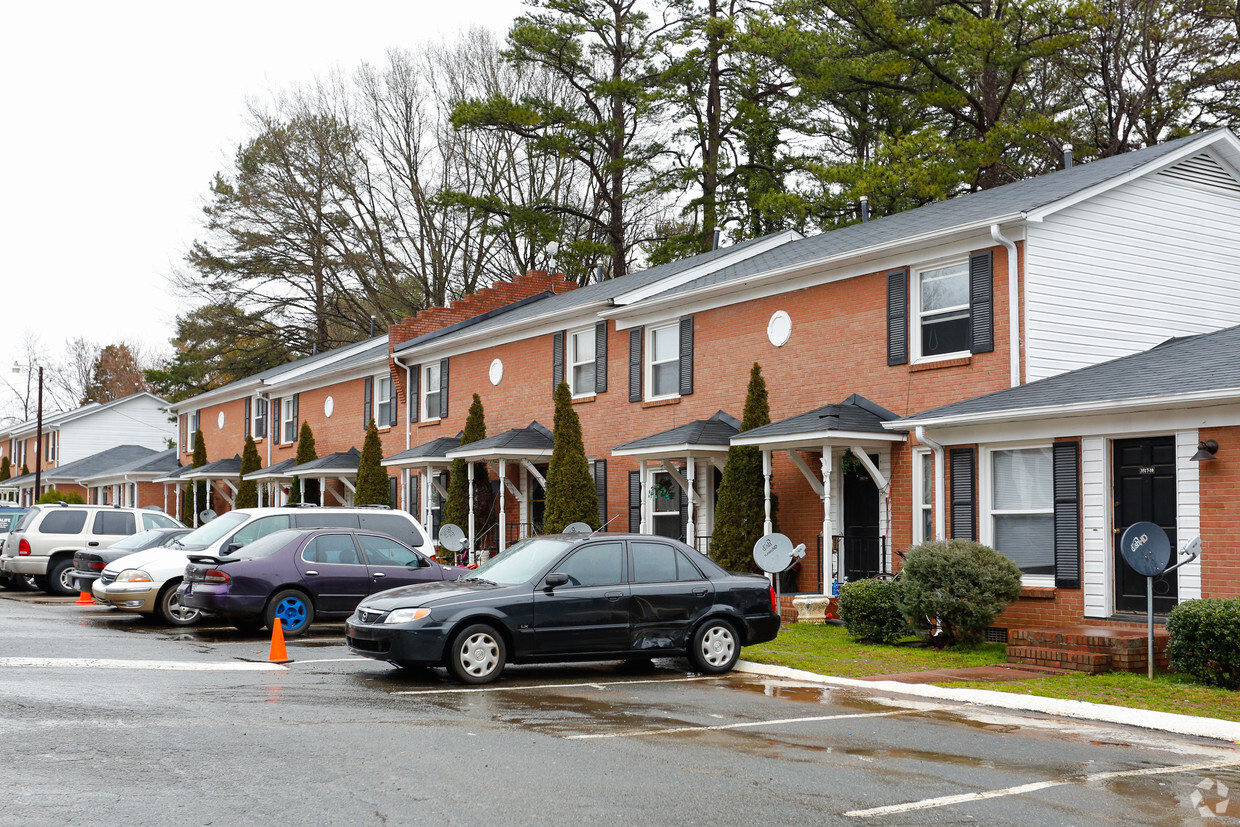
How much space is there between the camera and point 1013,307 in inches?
640

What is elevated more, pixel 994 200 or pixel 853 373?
pixel 994 200

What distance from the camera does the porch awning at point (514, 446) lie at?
25.8 m

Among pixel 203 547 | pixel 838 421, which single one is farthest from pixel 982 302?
pixel 203 547

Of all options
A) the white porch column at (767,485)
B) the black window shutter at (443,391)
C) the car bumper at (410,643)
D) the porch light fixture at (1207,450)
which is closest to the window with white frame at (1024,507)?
the porch light fixture at (1207,450)

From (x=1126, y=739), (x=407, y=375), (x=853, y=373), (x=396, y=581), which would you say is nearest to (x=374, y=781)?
(x=1126, y=739)

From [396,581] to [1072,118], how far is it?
24754mm

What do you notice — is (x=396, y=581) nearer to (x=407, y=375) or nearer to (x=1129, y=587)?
(x=1129, y=587)

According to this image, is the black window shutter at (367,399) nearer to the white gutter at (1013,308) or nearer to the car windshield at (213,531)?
the car windshield at (213,531)

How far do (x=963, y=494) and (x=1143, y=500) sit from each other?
267 cm

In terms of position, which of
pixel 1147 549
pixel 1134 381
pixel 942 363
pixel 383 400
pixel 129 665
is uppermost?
pixel 383 400

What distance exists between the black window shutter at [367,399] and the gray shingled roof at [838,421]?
18.8m

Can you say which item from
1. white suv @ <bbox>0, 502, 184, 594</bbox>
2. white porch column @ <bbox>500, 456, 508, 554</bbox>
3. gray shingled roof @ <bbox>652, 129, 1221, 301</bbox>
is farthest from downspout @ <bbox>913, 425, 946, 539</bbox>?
white suv @ <bbox>0, 502, 184, 594</bbox>

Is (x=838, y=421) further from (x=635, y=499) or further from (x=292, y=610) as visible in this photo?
(x=292, y=610)

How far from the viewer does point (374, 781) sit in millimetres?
6805
